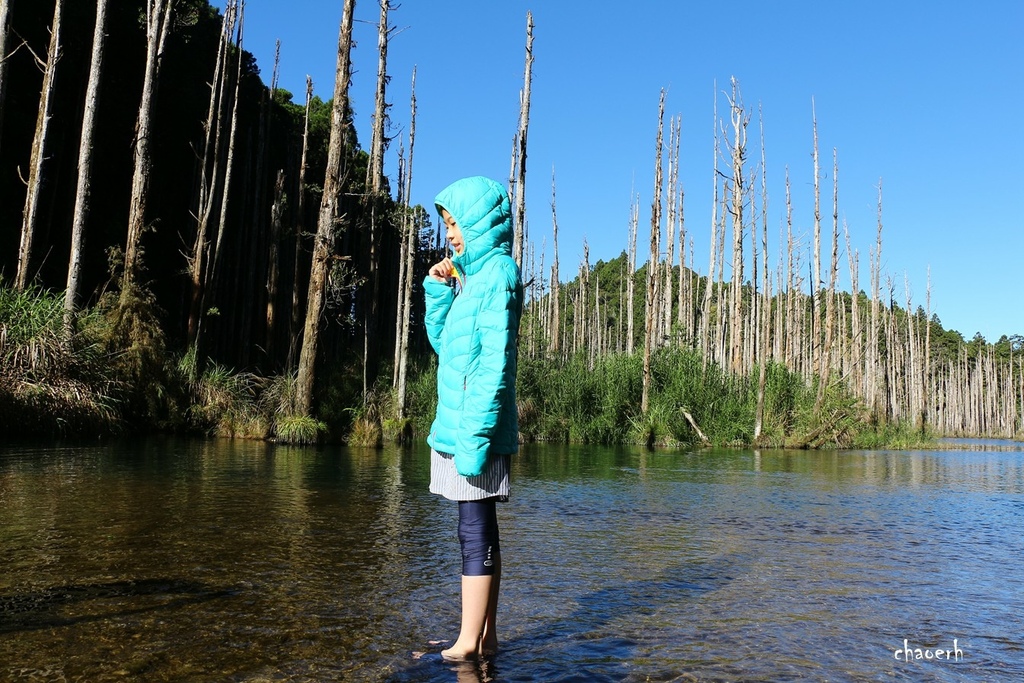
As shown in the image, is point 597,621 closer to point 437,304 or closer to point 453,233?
point 437,304

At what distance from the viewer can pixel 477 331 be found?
3.05 m

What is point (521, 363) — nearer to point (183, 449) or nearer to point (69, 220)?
point (183, 449)

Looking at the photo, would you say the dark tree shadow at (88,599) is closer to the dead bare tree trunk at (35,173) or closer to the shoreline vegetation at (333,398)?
the shoreline vegetation at (333,398)

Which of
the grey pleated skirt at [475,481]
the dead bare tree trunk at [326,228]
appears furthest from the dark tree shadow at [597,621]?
the dead bare tree trunk at [326,228]

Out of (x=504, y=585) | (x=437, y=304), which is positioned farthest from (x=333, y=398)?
(x=437, y=304)

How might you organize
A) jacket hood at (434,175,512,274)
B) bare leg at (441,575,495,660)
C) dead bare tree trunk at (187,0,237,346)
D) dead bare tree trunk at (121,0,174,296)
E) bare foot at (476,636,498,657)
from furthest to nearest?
1. dead bare tree trunk at (187,0,237,346)
2. dead bare tree trunk at (121,0,174,296)
3. jacket hood at (434,175,512,274)
4. bare foot at (476,636,498,657)
5. bare leg at (441,575,495,660)

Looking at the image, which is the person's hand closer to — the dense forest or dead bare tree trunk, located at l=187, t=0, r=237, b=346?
the dense forest

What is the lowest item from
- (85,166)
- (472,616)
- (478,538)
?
(472,616)

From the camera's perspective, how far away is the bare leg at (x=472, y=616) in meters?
2.86

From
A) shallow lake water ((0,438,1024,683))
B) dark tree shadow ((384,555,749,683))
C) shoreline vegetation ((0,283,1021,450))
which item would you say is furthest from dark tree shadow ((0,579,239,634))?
shoreline vegetation ((0,283,1021,450))

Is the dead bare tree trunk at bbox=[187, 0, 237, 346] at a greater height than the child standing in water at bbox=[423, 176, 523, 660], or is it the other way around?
the dead bare tree trunk at bbox=[187, 0, 237, 346]

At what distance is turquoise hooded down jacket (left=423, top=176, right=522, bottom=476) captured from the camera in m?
2.94

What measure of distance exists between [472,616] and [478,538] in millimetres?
278

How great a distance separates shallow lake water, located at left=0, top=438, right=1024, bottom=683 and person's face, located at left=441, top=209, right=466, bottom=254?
1.55m
